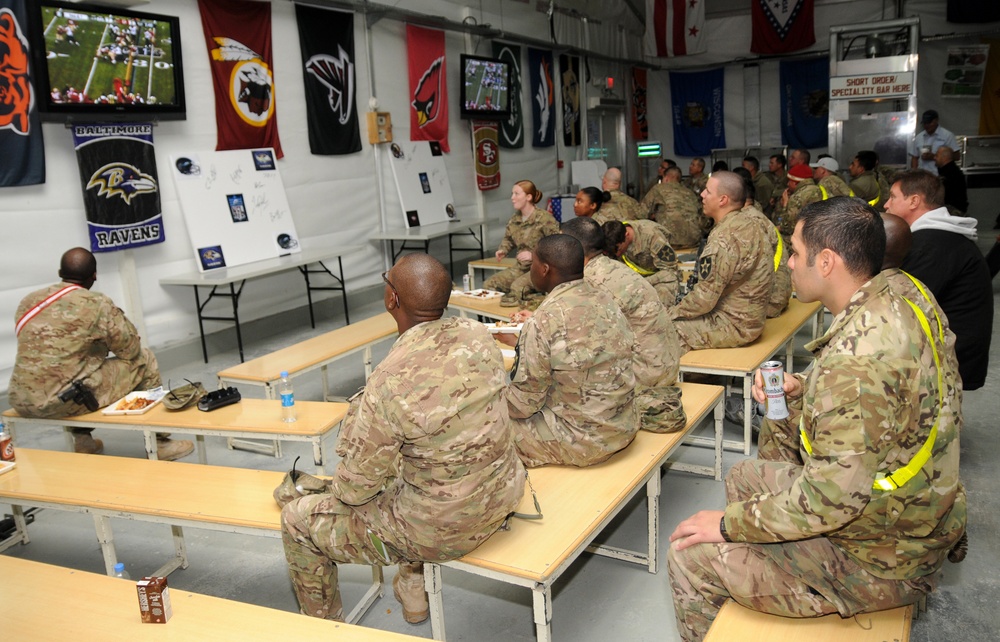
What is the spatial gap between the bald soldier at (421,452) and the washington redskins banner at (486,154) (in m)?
8.52

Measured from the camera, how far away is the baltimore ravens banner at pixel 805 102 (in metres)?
14.3

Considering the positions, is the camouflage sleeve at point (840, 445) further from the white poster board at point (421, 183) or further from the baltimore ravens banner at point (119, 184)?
the white poster board at point (421, 183)

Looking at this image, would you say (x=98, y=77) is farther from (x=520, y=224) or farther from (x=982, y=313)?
(x=982, y=313)

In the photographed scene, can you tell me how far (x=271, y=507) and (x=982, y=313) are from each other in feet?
11.8

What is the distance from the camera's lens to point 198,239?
6.66 meters

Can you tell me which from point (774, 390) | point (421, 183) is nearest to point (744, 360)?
point (774, 390)

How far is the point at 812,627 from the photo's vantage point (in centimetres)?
203

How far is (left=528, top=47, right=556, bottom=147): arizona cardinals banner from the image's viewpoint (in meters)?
11.9

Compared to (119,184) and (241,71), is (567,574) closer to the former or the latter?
(119,184)

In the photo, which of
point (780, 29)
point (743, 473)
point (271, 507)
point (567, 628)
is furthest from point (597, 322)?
point (780, 29)

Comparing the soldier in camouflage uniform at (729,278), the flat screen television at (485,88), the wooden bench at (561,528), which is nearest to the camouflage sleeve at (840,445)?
the wooden bench at (561,528)

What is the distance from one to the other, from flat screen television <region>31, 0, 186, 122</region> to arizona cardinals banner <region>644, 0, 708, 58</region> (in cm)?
1095

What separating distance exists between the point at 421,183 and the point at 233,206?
2.90 metres

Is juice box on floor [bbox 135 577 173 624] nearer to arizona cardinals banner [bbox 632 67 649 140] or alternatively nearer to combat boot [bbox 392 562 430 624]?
combat boot [bbox 392 562 430 624]
